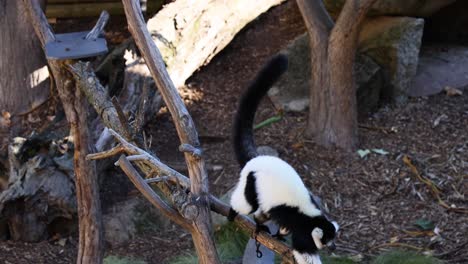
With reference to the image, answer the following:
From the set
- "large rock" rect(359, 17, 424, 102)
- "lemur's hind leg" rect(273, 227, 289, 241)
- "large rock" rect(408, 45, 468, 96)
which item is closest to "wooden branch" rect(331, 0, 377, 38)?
"large rock" rect(359, 17, 424, 102)

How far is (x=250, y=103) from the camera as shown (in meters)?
3.91

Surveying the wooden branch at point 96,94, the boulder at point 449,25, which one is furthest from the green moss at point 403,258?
the boulder at point 449,25

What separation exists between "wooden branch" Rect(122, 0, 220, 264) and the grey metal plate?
13.9 inches

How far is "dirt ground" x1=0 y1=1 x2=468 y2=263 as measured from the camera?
525 cm

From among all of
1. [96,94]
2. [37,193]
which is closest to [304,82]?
[37,193]

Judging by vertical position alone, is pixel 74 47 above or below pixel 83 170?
above

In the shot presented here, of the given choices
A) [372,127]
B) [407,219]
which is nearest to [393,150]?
[372,127]

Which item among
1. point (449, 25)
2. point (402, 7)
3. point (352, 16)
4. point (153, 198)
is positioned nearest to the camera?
point (153, 198)

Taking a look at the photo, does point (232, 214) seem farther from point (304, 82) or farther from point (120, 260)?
point (304, 82)

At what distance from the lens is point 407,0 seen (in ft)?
21.4

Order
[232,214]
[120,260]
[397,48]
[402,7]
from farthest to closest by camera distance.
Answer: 1. [402,7]
2. [397,48]
3. [120,260]
4. [232,214]

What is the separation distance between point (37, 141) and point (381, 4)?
3218mm

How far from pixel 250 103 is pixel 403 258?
161 centimetres

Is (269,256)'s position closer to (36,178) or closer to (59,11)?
(36,178)
